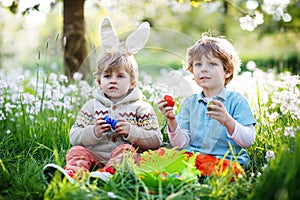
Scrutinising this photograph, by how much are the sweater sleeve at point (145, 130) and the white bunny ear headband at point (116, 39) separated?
1.27 ft

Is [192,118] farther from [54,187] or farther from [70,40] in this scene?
[70,40]

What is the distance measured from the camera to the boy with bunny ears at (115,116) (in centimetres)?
316

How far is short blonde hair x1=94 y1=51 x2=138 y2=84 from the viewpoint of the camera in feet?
10.5

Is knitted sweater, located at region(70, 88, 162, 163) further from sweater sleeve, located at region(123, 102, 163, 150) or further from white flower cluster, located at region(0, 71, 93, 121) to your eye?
white flower cluster, located at region(0, 71, 93, 121)

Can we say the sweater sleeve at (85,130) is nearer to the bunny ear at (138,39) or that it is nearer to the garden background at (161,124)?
the garden background at (161,124)

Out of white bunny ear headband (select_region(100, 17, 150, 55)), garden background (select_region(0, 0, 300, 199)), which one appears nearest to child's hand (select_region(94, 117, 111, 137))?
garden background (select_region(0, 0, 300, 199))

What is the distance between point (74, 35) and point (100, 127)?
104 inches

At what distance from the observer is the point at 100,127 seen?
10.3 ft

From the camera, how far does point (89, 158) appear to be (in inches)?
126

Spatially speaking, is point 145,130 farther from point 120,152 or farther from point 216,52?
point 216,52

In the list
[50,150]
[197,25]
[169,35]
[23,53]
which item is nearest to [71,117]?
[50,150]

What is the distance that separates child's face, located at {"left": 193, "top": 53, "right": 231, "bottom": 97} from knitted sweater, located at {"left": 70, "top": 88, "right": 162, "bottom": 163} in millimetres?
400

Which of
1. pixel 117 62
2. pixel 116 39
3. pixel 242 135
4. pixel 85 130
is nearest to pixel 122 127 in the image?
pixel 85 130

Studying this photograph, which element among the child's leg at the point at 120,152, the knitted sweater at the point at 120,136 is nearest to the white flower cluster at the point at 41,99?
the knitted sweater at the point at 120,136
